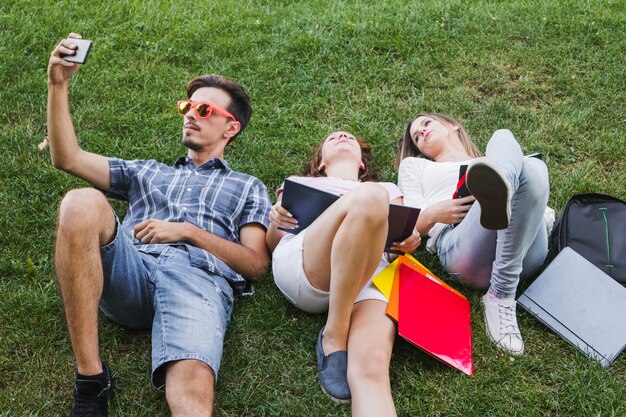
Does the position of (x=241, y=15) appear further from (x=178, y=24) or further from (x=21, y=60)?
(x=21, y=60)

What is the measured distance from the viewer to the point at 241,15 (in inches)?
259

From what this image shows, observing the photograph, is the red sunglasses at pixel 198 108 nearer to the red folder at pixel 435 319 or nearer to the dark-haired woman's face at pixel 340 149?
the dark-haired woman's face at pixel 340 149

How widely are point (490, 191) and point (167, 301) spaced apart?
1.66 m

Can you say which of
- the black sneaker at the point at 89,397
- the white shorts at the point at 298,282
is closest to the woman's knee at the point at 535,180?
the white shorts at the point at 298,282

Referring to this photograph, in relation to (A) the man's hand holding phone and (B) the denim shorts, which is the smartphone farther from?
(B) the denim shorts

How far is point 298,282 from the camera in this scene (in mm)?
3561

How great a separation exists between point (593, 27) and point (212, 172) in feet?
13.9

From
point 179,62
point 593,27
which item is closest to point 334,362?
point 179,62

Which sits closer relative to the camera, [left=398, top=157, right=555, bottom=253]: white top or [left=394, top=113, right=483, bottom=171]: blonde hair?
[left=398, top=157, right=555, bottom=253]: white top

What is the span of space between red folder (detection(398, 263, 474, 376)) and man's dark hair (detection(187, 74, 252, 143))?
1626mm

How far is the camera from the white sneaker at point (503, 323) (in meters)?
3.57

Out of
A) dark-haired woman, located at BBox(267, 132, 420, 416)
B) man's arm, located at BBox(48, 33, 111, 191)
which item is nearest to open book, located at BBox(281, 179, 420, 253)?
dark-haired woman, located at BBox(267, 132, 420, 416)

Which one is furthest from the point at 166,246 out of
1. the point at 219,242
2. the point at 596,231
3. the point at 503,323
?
the point at 596,231

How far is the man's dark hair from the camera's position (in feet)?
14.9
